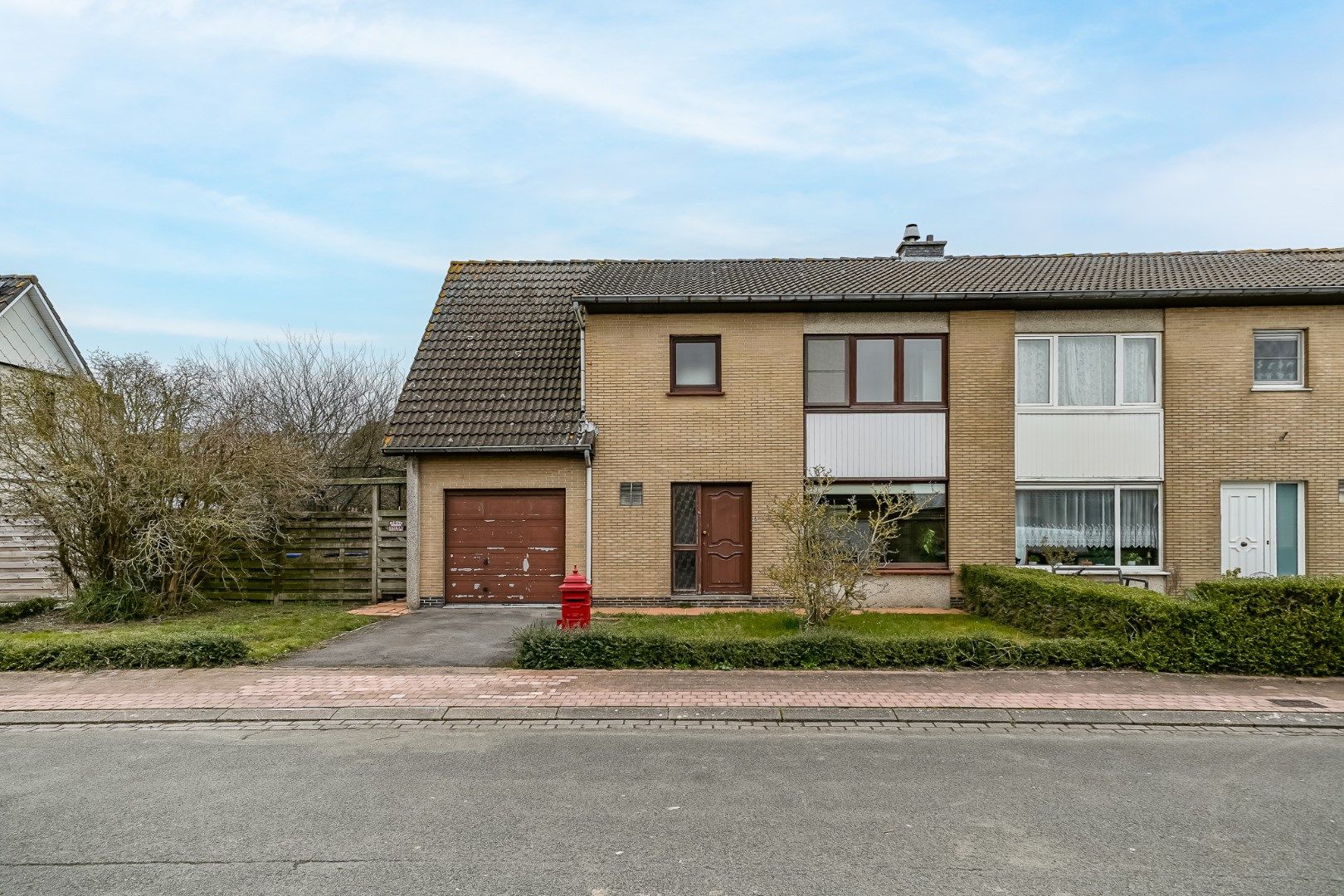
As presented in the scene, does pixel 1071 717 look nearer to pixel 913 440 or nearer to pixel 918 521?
pixel 918 521

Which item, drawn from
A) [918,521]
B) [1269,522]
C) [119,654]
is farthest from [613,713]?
[1269,522]

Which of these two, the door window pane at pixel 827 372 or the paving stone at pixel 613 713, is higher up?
the door window pane at pixel 827 372

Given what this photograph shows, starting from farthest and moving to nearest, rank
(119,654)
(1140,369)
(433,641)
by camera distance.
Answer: (1140,369)
(433,641)
(119,654)

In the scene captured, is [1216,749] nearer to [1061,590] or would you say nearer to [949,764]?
[949,764]

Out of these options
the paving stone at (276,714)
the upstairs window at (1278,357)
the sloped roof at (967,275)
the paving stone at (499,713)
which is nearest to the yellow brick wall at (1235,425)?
the upstairs window at (1278,357)

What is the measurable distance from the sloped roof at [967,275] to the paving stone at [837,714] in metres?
8.23

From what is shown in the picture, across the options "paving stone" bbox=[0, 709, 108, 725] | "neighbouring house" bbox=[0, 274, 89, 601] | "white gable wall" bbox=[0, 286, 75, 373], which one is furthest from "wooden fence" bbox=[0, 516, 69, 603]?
"paving stone" bbox=[0, 709, 108, 725]

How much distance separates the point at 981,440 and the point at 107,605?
46.0 feet

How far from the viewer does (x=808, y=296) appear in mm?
14797

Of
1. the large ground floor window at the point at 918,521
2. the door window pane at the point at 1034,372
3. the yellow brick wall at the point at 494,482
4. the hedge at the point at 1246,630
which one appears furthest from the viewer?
the door window pane at the point at 1034,372

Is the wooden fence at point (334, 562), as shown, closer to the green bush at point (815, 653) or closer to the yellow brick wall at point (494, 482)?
the yellow brick wall at point (494, 482)

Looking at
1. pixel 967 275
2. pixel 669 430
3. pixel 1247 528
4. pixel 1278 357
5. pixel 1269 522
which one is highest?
pixel 967 275

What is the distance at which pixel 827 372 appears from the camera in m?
15.4

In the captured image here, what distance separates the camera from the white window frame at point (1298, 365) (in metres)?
14.9
